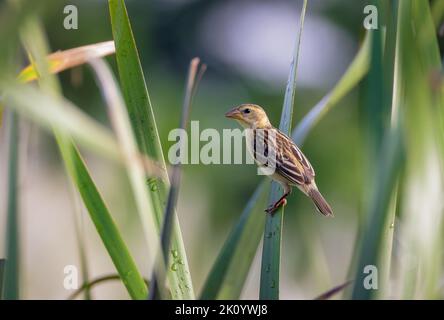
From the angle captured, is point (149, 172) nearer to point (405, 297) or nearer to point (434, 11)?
point (405, 297)

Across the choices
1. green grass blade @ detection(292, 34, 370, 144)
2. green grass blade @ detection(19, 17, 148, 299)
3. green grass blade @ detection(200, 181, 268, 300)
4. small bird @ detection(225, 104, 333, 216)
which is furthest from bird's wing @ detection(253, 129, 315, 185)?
green grass blade @ detection(19, 17, 148, 299)

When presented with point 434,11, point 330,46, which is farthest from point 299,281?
point 434,11

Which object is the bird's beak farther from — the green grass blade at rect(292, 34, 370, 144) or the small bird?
the green grass blade at rect(292, 34, 370, 144)

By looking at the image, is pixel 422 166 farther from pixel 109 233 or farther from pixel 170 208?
pixel 109 233

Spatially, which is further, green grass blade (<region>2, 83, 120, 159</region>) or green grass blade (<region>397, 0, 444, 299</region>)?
green grass blade (<region>2, 83, 120, 159</region>)

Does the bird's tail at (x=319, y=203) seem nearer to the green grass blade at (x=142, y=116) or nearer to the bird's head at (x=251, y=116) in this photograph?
the bird's head at (x=251, y=116)
